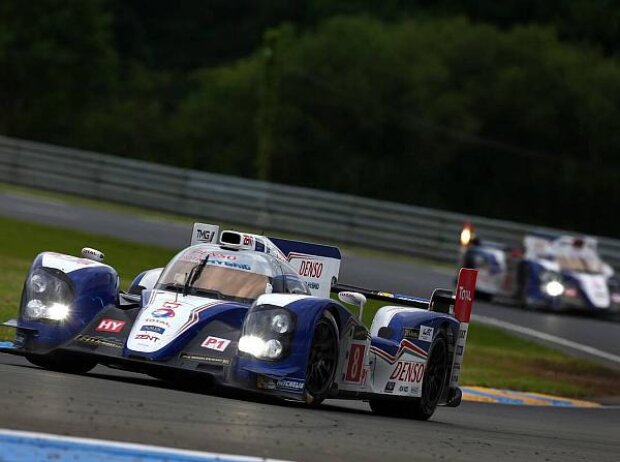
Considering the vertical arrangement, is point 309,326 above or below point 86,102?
below

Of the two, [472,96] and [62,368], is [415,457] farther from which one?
[472,96]

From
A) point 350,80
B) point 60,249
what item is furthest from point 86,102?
point 60,249

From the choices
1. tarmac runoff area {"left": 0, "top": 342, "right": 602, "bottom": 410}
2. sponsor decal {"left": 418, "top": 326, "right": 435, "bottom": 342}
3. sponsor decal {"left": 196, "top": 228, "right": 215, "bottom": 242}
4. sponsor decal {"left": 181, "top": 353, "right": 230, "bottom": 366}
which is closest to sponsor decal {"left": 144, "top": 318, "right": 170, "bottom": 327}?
sponsor decal {"left": 181, "top": 353, "right": 230, "bottom": 366}

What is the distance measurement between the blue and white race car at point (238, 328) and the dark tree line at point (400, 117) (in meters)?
33.7

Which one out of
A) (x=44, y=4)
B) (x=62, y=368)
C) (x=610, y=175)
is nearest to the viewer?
(x=62, y=368)

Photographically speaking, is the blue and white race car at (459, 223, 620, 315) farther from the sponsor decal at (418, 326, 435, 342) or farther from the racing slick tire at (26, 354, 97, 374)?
the racing slick tire at (26, 354, 97, 374)

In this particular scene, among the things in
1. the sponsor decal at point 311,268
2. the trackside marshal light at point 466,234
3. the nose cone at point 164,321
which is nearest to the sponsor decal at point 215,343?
the nose cone at point 164,321

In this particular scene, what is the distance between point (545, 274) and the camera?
27562 mm

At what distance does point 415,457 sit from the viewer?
307 inches

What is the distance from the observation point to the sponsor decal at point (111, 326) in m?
9.88

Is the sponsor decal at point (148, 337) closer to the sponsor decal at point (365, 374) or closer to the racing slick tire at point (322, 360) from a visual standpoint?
the racing slick tire at point (322, 360)

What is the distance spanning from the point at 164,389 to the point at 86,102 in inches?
1990

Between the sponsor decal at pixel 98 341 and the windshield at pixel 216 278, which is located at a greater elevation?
the windshield at pixel 216 278

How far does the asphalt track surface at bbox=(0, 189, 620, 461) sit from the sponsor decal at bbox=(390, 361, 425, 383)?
1.19 ft
